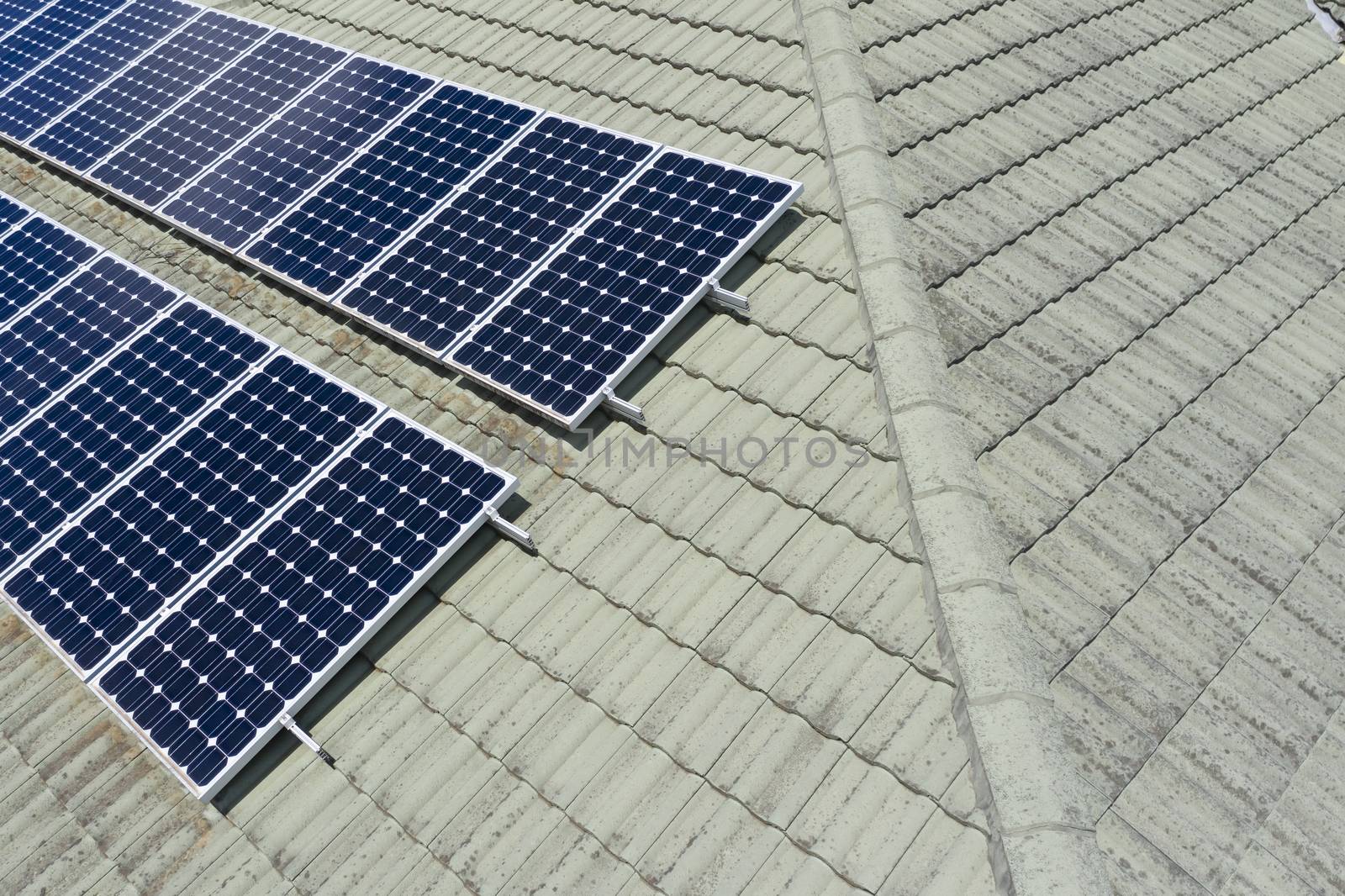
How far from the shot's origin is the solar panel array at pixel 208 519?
6785 millimetres

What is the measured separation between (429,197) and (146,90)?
6358 mm

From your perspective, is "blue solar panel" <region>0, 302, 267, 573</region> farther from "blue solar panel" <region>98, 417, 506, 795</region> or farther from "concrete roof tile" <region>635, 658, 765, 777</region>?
"concrete roof tile" <region>635, 658, 765, 777</region>

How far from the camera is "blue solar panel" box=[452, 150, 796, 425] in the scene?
7895 mm

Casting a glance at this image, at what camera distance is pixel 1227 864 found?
573cm

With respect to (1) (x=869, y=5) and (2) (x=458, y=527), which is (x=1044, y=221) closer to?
(1) (x=869, y=5)

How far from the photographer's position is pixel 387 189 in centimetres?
998

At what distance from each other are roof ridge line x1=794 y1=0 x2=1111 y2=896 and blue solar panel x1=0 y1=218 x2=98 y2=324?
27.7ft

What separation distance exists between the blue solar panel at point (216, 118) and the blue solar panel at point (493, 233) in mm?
3838

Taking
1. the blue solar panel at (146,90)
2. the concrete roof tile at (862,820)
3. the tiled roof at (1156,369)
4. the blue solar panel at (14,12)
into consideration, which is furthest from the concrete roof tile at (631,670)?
the blue solar panel at (14,12)

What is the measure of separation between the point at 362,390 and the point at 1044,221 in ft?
22.3

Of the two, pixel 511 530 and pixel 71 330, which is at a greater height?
pixel 511 530

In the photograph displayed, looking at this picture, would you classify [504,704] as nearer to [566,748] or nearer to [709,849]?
[566,748]

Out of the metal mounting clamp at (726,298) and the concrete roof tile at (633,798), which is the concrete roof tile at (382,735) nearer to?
the concrete roof tile at (633,798)

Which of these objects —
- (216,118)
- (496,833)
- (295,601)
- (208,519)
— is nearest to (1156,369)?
(496,833)
